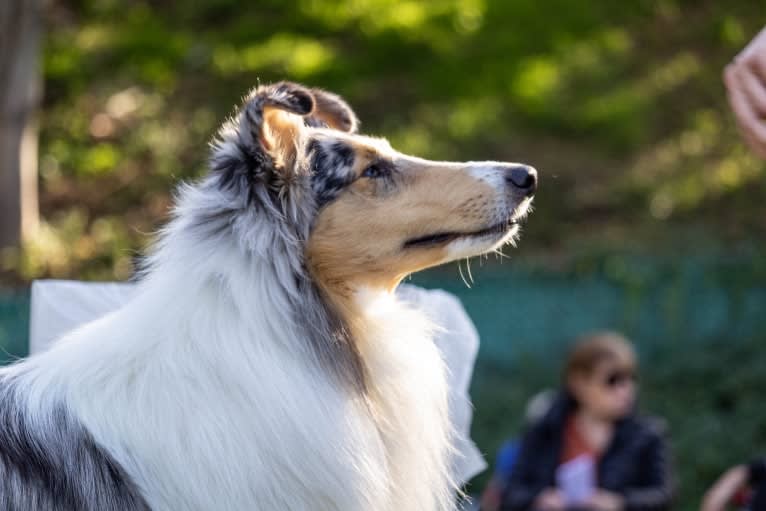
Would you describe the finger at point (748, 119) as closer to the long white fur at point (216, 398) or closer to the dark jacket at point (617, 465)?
the long white fur at point (216, 398)

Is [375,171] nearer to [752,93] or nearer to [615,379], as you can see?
[752,93]

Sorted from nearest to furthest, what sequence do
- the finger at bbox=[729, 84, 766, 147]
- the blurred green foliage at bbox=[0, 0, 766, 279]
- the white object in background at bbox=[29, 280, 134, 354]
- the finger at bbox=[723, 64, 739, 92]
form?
the finger at bbox=[729, 84, 766, 147] → the finger at bbox=[723, 64, 739, 92] → the white object in background at bbox=[29, 280, 134, 354] → the blurred green foliage at bbox=[0, 0, 766, 279]

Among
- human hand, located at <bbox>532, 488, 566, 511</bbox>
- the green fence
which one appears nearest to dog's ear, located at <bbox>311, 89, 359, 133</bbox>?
human hand, located at <bbox>532, 488, 566, 511</bbox>

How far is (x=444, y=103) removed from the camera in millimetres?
12477

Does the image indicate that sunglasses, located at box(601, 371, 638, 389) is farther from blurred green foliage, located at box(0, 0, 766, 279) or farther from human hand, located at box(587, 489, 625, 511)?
blurred green foliage, located at box(0, 0, 766, 279)

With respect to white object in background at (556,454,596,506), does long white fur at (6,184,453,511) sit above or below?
above

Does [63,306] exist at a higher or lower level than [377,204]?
lower

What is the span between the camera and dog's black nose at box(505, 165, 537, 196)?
3270 millimetres

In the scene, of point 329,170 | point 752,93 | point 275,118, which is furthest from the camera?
point 329,170

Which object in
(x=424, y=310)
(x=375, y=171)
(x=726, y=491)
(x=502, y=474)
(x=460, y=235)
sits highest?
(x=375, y=171)

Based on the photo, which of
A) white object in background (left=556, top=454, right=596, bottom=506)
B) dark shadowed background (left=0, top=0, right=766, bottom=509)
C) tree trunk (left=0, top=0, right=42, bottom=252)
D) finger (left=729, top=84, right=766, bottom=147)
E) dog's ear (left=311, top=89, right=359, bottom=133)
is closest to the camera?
finger (left=729, top=84, right=766, bottom=147)

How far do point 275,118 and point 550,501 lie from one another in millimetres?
2736

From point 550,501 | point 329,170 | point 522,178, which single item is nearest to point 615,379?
point 550,501

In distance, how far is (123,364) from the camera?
9.65ft
